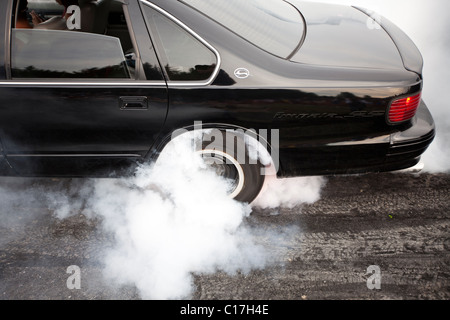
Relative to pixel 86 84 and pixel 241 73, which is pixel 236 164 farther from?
pixel 86 84

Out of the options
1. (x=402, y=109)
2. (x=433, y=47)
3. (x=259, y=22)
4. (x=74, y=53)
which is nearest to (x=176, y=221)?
(x=74, y=53)

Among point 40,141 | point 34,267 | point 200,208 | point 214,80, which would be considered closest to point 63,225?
point 34,267

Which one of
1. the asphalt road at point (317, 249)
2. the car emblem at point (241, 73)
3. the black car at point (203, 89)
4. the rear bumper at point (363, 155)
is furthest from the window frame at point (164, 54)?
the asphalt road at point (317, 249)

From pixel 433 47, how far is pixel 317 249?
13.8 feet

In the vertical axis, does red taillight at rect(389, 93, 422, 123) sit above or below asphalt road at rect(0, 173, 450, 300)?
above

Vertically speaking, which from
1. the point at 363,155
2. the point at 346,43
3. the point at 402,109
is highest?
the point at 346,43

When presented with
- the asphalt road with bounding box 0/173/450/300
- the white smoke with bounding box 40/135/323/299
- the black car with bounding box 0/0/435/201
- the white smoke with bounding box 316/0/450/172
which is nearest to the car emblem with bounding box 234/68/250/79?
the black car with bounding box 0/0/435/201

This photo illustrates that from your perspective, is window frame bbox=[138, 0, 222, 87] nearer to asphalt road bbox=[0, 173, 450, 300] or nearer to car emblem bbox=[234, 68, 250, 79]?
car emblem bbox=[234, 68, 250, 79]

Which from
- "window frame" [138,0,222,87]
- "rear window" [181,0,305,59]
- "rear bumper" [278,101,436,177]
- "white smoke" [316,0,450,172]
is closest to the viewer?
"window frame" [138,0,222,87]

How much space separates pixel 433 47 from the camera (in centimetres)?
550

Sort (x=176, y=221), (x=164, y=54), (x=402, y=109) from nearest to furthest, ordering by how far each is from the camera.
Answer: (x=164, y=54), (x=402, y=109), (x=176, y=221)

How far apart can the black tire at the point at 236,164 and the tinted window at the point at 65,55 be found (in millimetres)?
786

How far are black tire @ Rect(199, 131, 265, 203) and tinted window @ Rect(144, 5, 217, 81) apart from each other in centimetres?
46

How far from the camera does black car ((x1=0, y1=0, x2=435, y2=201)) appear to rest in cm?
254
